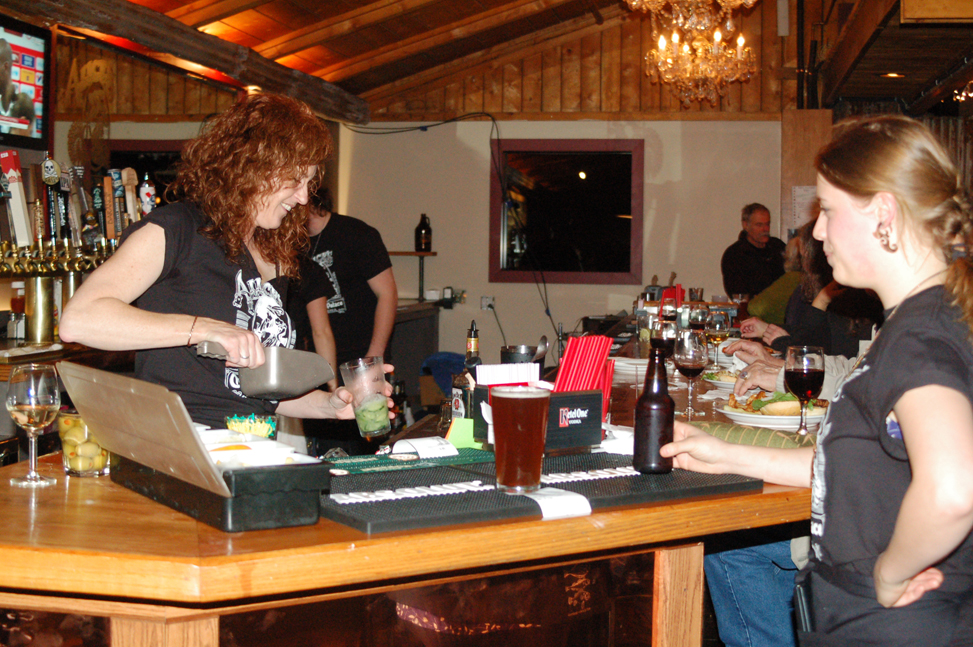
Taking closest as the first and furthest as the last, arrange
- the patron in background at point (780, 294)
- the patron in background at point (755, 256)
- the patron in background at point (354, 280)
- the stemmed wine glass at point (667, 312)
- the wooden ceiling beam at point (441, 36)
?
the patron in background at point (354, 280) < the stemmed wine glass at point (667, 312) < the patron in background at point (780, 294) < the wooden ceiling beam at point (441, 36) < the patron in background at point (755, 256)

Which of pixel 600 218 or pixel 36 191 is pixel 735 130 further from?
pixel 36 191

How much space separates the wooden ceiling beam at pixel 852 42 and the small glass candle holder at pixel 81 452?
15.2 ft

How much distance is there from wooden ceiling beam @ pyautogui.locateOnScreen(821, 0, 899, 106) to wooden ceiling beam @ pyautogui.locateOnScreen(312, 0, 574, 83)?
2118 millimetres

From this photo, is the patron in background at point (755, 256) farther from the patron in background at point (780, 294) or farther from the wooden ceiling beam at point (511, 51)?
the wooden ceiling beam at point (511, 51)

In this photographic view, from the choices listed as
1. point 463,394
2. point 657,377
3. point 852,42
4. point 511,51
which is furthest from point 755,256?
point 657,377

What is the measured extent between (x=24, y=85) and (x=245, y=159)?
279 centimetres

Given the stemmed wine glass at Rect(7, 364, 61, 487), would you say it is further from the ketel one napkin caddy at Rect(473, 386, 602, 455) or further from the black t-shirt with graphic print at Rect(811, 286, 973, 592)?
the black t-shirt with graphic print at Rect(811, 286, 973, 592)

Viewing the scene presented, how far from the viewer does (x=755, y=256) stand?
6.97 meters

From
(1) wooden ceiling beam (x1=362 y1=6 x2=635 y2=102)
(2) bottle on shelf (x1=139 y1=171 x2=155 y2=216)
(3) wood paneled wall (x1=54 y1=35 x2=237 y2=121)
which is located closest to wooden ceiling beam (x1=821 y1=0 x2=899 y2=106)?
(1) wooden ceiling beam (x1=362 y1=6 x2=635 y2=102)

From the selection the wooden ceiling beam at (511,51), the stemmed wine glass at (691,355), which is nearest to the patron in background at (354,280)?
the stemmed wine glass at (691,355)

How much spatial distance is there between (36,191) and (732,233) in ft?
18.8

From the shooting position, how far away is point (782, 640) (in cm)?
208

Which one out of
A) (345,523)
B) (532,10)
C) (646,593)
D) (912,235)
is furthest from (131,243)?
(532,10)

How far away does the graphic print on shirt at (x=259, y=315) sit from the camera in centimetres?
183
